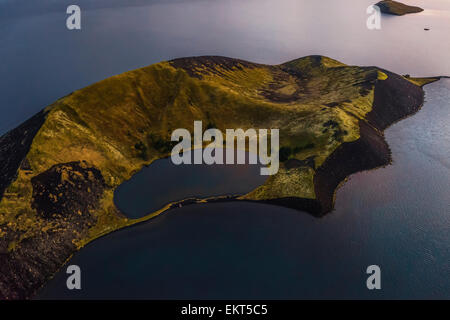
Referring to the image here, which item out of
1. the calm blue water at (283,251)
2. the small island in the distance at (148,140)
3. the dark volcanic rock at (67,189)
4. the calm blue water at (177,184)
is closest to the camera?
the calm blue water at (283,251)

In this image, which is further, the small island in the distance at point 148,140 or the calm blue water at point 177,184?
the calm blue water at point 177,184

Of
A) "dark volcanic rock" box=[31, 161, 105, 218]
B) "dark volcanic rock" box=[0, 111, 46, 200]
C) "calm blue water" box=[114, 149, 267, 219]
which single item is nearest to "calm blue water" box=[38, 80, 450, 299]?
"calm blue water" box=[114, 149, 267, 219]

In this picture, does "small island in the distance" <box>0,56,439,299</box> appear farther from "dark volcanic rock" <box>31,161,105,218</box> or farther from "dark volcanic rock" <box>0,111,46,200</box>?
"dark volcanic rock" <box>0,111,46,200</box>

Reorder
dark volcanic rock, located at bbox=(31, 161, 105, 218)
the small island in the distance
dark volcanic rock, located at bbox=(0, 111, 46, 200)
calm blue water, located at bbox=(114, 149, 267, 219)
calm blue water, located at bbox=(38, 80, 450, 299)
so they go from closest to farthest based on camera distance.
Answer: calm blue water, located at bbox=(38, 80, 450, 299)
the small island in the distance
dark volcanic rock, located at bbox=(31, 161, 105, 218)
dark volcanic rock, located at bbox=(0, 111, 46, 200)
calm blue water, located at bbox=(114, 149, 267, 219)

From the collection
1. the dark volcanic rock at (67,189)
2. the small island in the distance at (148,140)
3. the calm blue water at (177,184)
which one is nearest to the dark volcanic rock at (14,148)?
the small island in the distance at (148,140)

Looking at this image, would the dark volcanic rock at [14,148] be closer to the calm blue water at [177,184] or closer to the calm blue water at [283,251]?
the calm blue water at [177,184]

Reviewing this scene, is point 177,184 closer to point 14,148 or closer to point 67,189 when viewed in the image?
point 67,189

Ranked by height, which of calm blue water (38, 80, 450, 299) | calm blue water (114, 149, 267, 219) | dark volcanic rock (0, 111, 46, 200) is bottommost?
calm blue water (38, 80, 450, 299)

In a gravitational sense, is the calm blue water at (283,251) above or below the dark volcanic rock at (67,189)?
below

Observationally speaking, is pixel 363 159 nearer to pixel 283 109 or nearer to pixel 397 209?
pixel 397 209
